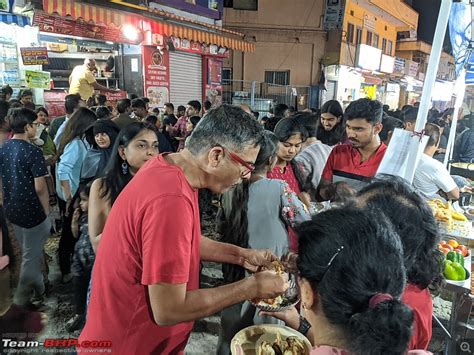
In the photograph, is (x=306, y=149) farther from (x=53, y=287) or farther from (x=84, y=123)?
(x=53, y=287)

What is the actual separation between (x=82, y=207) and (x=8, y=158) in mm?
977

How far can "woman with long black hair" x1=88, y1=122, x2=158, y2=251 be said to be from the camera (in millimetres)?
2488

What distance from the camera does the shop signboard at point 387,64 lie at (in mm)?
24078

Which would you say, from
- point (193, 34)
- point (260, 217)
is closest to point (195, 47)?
point (193, 34)

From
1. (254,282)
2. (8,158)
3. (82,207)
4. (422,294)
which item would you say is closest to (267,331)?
(254,282)

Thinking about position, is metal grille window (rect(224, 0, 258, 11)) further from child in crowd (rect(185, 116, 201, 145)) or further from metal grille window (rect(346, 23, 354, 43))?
child in crowd (rect(185, 116, 201, 145))

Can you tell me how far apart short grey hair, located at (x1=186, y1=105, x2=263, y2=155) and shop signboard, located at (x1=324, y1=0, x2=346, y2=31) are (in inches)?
793

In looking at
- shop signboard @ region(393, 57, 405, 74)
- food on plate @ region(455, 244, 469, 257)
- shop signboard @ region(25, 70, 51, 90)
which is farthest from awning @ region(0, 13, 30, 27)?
shop signboard @ region(393, 57, 405, 74)

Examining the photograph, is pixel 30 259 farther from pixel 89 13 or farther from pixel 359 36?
pixel 359 36

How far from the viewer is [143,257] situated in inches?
53.7

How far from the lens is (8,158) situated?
11.0ft

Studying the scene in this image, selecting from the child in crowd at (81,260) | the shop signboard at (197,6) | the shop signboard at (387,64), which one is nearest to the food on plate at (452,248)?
the child in crowd at (81,260)

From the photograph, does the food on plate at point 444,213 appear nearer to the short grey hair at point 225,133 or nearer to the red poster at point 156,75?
the short grey hair at point 225,133

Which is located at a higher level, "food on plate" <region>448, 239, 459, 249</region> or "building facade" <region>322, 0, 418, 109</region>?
"building facade" <region>322, 0, 418, 109</region>
